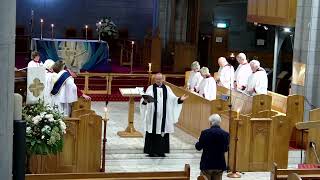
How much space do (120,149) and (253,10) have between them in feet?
22.8

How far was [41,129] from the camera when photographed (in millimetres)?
10094

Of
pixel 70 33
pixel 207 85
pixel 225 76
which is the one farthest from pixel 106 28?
pixel 207 85

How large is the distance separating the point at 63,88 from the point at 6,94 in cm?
892

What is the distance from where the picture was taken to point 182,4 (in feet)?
86.5

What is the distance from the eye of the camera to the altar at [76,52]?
71.4 feet

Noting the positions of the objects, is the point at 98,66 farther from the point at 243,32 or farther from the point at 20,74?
the point at 20,74

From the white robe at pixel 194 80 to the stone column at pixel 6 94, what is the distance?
12155 millimetres

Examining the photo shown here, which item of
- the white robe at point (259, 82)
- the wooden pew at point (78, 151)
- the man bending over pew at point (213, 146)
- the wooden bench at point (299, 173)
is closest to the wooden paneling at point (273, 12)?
the white robe at point (259, 82)

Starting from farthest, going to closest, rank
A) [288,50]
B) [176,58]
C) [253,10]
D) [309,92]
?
1. [288,50]
2. [176,58]
3. [253,10]
4. [309,92]

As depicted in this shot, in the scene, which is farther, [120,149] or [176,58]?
[176,58]

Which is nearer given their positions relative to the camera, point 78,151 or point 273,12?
point 78,151

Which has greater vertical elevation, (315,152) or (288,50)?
(288,50)

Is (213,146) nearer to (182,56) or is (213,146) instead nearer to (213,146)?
(213,146)

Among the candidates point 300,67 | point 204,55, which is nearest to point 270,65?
point 204,55
